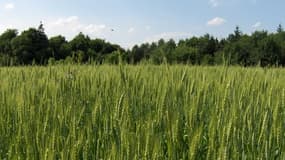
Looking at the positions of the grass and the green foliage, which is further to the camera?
the green foliage

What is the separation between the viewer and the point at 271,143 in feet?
3.51

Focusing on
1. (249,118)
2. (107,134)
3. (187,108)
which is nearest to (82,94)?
(187,108)

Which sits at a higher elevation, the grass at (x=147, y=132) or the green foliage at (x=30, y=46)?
the green foliage at (x=30, y=46)

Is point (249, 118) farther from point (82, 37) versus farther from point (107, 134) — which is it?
point (82, 37)

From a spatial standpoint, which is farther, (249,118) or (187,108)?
(187,108)

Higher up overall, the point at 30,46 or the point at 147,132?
the point at 30,46

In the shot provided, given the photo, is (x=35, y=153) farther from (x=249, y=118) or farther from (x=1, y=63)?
(x=1, y=63)

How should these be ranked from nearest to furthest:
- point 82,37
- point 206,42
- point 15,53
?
1. point 15,53
2. point 82,37
3. point 206,42

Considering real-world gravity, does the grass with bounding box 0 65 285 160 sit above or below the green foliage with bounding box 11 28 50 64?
below

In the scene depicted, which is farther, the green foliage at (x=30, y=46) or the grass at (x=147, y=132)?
the green foliage at (x=30, y=46)

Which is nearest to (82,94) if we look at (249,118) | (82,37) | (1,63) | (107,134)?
(107,134)

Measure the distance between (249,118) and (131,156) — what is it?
0.44 m

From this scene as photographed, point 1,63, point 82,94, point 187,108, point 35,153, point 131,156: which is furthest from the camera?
point 1,63

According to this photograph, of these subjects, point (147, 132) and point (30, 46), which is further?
point (30, 46)
